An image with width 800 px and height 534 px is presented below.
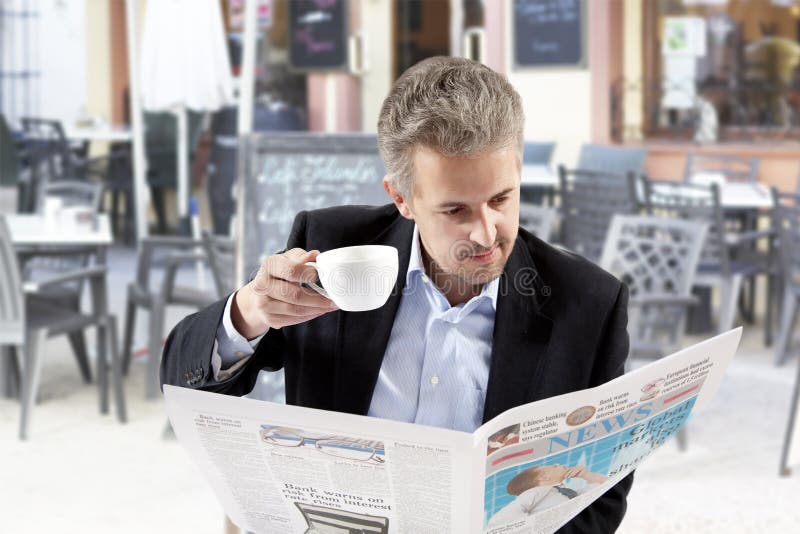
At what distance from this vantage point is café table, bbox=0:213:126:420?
4898 millimetres

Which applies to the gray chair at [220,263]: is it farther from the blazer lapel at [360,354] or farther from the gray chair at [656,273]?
the blazer lapel at [360,354]

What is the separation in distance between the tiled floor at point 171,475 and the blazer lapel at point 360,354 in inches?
84.8

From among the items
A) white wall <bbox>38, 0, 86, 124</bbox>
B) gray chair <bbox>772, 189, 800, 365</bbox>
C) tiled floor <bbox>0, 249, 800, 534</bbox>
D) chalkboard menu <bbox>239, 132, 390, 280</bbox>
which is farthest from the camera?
white wall <bbox>38, 0, 86, 124</bbox>

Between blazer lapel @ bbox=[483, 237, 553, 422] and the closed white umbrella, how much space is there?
4437mm

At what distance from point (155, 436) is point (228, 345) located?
3213 mm

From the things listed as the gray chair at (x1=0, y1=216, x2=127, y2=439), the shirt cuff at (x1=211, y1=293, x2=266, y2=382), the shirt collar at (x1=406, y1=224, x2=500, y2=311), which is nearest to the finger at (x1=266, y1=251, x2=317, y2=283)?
the shirt cuff at (x1=211, y1=293, x2=266, y2=382)

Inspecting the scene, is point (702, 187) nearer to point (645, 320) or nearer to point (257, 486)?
point (645, 320)

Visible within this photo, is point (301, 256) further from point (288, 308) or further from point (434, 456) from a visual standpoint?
point (434, 456)

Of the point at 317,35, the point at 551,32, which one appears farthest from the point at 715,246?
the point at 317,35

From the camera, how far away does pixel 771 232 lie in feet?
19.8

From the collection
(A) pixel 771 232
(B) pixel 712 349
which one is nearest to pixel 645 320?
(A) pixel 771 232

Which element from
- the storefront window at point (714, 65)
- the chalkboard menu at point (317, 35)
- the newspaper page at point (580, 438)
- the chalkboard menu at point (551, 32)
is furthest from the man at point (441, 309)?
the storefront window at point (714, 65)

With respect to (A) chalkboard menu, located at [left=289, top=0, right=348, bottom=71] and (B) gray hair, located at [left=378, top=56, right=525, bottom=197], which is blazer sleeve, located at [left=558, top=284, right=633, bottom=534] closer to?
(B) gray hair, located at [left=378, top=56, right=525, bottom=197]

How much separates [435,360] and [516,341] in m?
0.12
